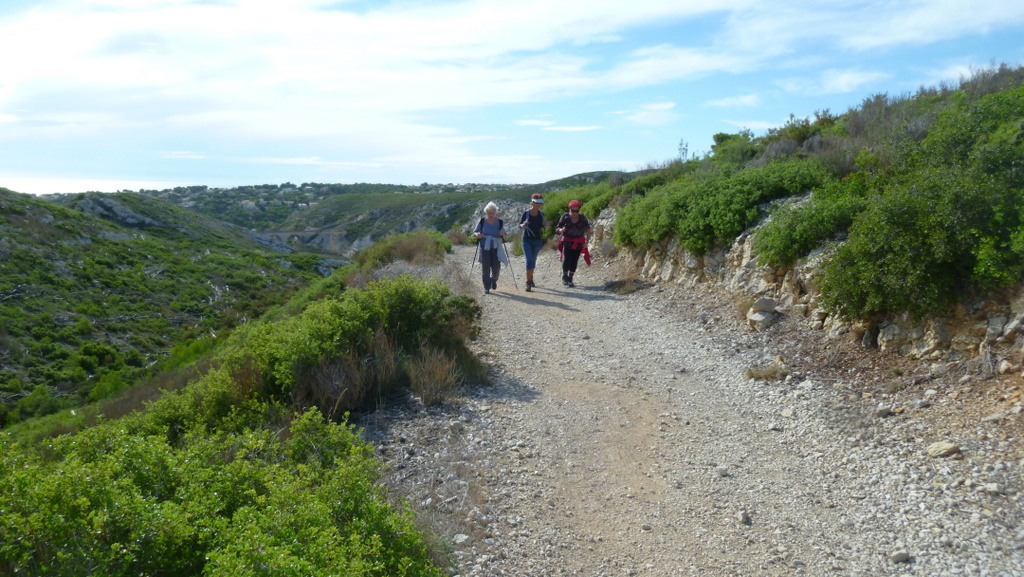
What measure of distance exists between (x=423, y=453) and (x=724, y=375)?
405 cm

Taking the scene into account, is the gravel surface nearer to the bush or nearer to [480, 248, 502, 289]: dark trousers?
the bush

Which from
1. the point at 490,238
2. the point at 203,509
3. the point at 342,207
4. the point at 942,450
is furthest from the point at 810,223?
the point at 342,207

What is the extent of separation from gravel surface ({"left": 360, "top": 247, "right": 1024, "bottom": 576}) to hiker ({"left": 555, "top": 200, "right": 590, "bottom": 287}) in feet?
17.5

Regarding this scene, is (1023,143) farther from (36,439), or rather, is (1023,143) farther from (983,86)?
(36,439)

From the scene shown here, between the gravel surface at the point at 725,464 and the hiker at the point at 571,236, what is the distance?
5.33m

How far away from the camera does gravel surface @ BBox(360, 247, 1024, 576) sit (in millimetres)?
3924

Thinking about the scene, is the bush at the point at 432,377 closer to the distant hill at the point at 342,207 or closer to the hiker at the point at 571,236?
the hiker at the point at 571,236

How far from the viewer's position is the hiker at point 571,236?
13094 mm

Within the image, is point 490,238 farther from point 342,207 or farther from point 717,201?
point 342,207

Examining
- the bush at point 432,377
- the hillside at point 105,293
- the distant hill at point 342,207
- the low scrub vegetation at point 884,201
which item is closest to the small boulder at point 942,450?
→ the low scrub vegetation at point 884,201

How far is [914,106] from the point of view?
11000 mm

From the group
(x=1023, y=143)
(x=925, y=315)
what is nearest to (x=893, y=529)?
(x=925, y=315)

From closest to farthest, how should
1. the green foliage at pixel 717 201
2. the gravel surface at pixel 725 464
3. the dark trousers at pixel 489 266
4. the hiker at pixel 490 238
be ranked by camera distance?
1. the gravel surface at pixel 725 464
2. the green foliage at pixel 717 201
3. the hiker at pixel 490 238
4. the dark trousers at pixel 489 266

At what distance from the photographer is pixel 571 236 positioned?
13273 mm
